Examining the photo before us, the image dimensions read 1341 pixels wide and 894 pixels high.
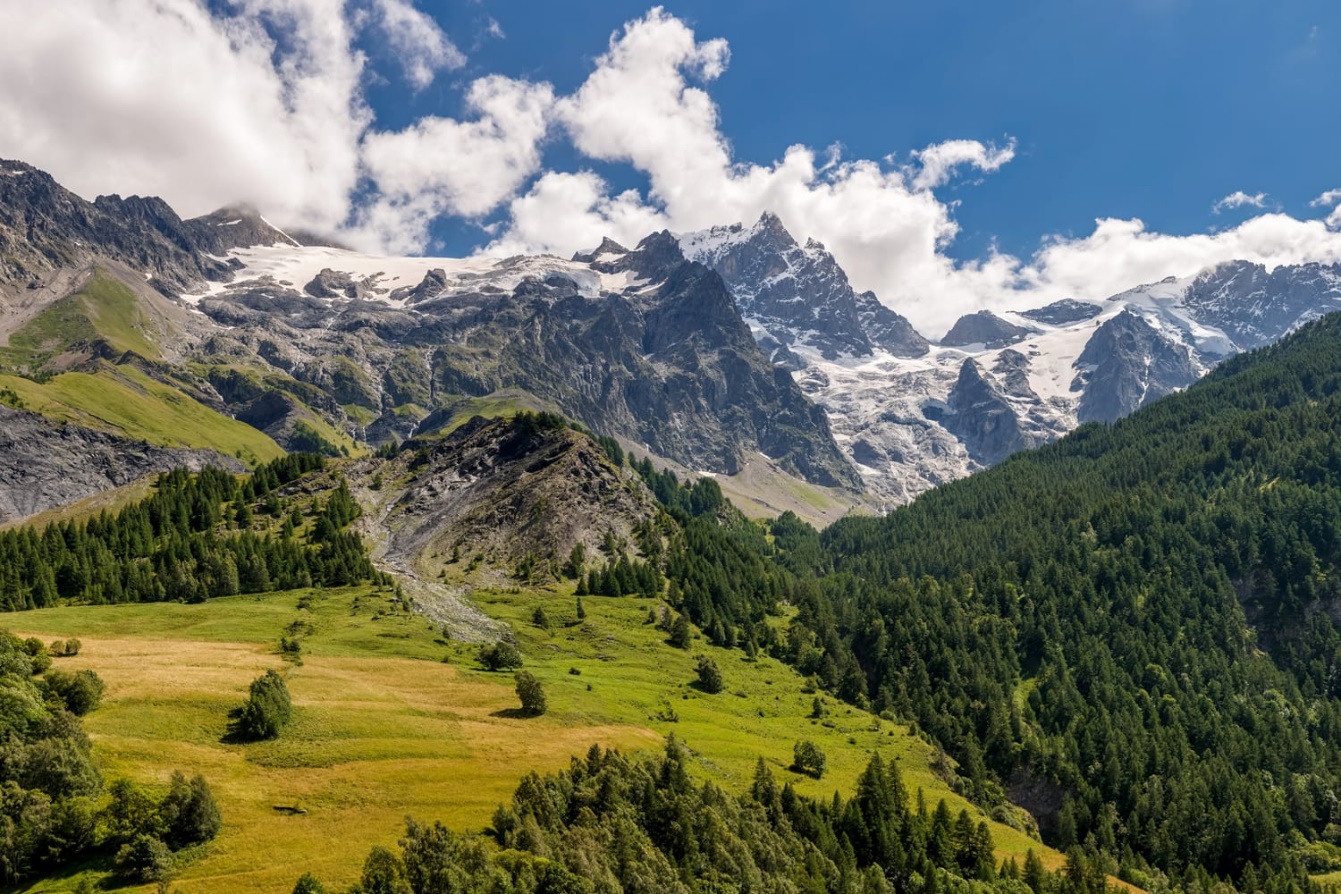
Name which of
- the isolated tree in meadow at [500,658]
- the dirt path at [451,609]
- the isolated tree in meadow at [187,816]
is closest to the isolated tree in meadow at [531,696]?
the isolated tree in meadow at [500,658]

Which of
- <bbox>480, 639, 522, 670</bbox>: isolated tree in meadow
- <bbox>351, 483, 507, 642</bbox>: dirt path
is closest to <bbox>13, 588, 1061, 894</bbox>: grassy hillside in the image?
<bbox>480, 639, 522, 670</bbox>: isolated tree in meadow

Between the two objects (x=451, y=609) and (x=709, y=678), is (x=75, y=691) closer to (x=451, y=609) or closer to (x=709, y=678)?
(x=451, y=609)

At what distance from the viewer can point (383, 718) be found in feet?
313

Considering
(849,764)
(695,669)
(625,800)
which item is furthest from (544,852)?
(695,669)

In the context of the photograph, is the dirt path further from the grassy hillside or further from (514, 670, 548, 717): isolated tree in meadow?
(514, 670, 548, 717): isolated tree in meadow

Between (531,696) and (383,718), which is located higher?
(531,696)

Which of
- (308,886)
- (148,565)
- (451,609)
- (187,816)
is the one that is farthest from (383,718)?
(148,565)

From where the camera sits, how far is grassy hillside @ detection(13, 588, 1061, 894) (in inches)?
2847

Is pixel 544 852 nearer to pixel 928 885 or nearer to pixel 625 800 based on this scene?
pixel 625 800

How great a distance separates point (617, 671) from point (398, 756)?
6389 centimetres

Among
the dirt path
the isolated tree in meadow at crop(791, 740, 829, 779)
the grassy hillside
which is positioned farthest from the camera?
the dirt path

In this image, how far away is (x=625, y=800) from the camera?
8206cm

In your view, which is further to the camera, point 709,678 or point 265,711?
point 709,678

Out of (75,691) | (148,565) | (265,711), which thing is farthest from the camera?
(148,565)
